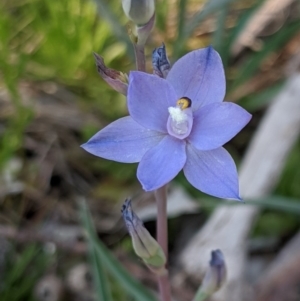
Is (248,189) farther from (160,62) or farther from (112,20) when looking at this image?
(160,62)

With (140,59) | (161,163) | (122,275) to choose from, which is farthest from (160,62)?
(122,275)

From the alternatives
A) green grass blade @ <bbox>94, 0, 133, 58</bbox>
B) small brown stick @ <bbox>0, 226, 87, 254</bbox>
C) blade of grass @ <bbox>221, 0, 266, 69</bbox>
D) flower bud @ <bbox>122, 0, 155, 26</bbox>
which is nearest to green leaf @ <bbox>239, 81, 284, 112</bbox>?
blade of grass @ <bbox>221, 0, 266, 69</bbox>

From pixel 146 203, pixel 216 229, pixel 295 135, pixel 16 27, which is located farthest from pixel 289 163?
pixel 16 27

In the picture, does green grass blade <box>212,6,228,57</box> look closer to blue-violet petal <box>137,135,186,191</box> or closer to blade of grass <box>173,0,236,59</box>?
blade of grass <box>173,0,236,59</box>

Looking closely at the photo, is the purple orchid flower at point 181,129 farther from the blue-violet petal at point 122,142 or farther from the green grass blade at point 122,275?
the green grass blade at point 122,275

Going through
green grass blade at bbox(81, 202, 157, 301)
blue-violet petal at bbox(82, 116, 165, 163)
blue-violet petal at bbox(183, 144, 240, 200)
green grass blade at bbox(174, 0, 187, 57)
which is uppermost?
blue-violet petal at bbox(82, 116, 165, 163)
